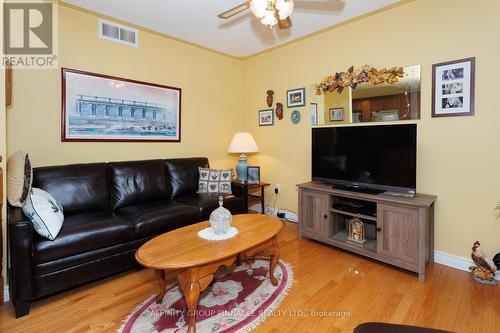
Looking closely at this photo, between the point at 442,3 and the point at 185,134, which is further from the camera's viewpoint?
the point at 185,134

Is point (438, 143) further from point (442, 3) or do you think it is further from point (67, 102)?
point (67, 102)

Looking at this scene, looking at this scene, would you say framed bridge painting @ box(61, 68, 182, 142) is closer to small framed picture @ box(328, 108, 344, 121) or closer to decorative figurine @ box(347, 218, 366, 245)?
small framed picture @ box(328, 108, 344, 121)

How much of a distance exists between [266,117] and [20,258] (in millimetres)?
3188

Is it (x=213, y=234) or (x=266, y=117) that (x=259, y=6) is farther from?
(x=266, y=117)

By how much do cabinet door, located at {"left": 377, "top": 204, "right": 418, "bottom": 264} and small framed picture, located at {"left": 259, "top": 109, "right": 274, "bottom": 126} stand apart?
2070 millimetres

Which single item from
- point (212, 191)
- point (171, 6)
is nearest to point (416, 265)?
point (212, 191)

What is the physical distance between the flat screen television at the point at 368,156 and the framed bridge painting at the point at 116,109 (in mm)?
1936

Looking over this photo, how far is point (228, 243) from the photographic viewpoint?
1.79 metres

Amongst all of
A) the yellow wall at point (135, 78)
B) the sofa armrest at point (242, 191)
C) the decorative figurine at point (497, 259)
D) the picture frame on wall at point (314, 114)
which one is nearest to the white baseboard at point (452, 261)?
the decorative figurine at point (497, 259)

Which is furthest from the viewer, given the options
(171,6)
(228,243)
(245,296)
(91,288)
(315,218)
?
(315,218)

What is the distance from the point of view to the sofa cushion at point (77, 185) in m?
2.35

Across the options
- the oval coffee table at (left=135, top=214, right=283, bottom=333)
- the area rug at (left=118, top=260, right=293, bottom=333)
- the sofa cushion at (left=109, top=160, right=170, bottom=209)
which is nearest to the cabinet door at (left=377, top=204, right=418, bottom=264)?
the area rug at (left=118, top=260, right=293, bottom=333)

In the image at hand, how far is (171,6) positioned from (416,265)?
329 centimetres

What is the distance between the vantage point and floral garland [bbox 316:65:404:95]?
104 inches
